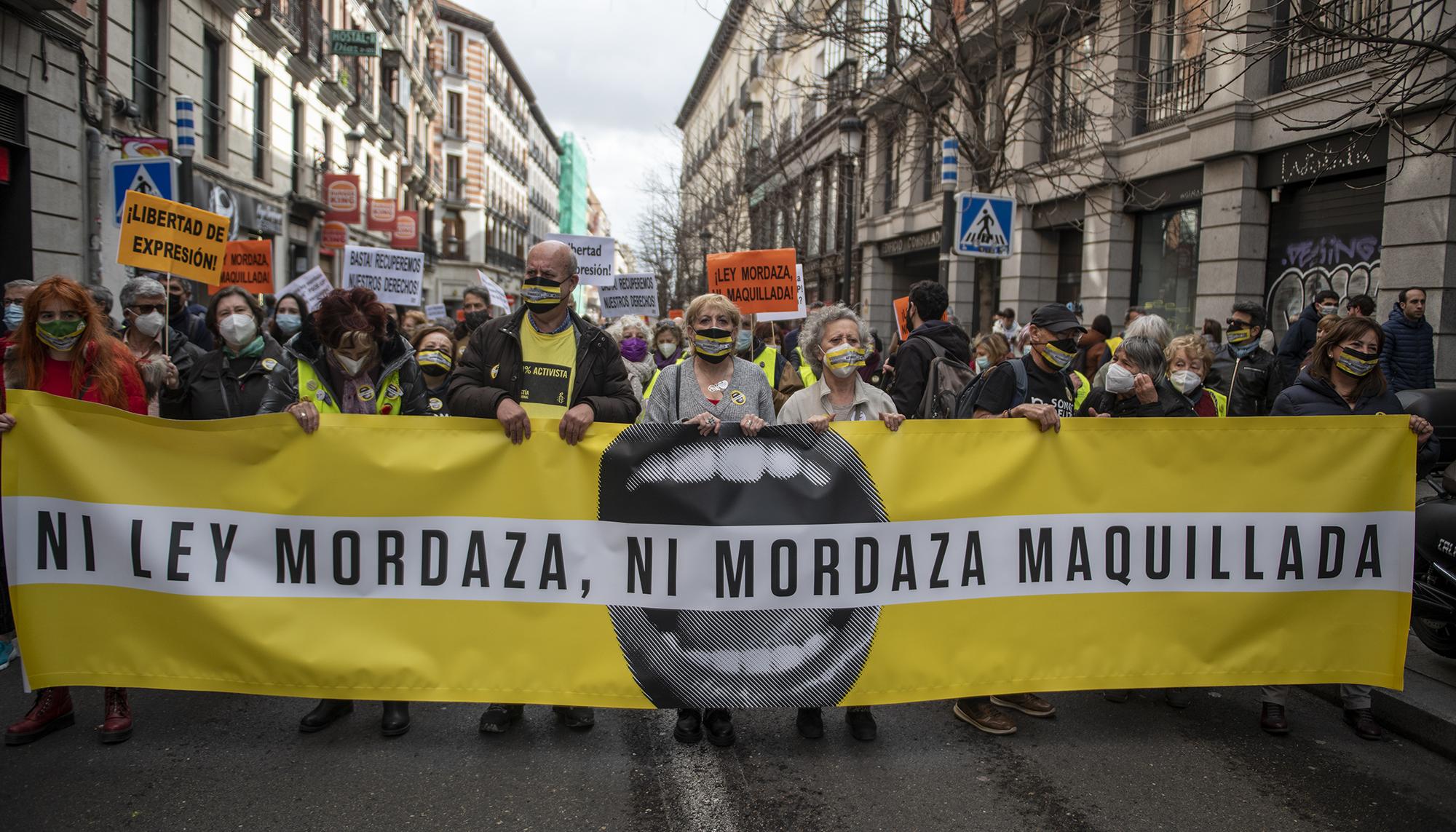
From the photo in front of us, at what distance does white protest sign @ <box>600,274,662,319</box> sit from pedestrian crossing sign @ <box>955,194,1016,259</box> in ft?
16.5

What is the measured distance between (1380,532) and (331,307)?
15.2ft

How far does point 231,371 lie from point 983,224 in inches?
291

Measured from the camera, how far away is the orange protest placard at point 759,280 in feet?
33.7

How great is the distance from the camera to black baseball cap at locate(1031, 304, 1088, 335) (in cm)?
462

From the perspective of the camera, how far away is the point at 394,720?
4094mm

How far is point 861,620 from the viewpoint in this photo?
13.2ft

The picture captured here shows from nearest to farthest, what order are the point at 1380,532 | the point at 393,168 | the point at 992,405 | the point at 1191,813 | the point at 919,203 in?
1. the point at 1191,813
2. the point at 1380,532
3. the point at 992,405
4. the point at 919,203
5. the point at 393,168

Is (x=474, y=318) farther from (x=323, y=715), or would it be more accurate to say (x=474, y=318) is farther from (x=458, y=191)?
(x=458, y=191)

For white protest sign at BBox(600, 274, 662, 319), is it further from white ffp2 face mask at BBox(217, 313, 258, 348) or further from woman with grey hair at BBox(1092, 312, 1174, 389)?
woman with grey hair at BBox(1092, 312, 1174, 389)

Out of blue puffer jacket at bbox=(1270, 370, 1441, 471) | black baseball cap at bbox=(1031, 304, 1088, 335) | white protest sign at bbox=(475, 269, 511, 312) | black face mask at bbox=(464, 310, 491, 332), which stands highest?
white protest sign at bbox=(475, 269, 511, 312)

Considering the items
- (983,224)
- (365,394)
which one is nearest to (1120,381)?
(365,394)

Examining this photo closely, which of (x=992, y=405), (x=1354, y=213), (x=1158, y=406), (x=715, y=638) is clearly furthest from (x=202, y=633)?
(x=1354, y=213)

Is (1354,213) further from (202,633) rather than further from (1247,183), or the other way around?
(202,633)

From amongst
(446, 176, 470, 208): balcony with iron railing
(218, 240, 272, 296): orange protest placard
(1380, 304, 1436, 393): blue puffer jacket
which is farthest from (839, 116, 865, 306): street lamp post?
(446, 176, 470, 208): balcony with iron railing
